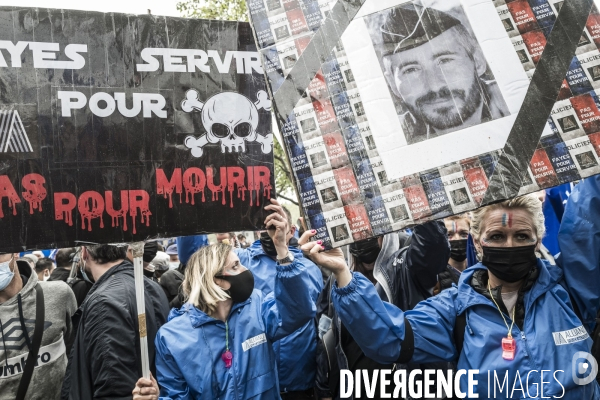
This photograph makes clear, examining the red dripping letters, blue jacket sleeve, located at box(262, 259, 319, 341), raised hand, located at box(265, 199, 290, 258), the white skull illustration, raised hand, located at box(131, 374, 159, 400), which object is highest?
the white skull illustration

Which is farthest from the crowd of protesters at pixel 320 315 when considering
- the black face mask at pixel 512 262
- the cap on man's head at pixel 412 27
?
the cap on man's head at pixel 412 27

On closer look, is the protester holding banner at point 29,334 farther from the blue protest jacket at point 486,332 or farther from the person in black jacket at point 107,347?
the blue protest jacket at point 486,332

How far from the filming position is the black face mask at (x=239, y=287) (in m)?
3.43

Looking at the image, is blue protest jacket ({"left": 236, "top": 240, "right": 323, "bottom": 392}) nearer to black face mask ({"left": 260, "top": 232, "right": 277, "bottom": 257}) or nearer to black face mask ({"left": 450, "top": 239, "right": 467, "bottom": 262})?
black face mask ({"left": 260, "top": 232, "right": 277, "bottom": 257})

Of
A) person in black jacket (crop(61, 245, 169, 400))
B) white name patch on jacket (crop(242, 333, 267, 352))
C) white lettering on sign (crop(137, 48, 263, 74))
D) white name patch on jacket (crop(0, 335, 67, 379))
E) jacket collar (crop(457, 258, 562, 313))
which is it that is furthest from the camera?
white name patch on jacket (crop(0, 335, 67, 379))

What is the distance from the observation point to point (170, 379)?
3143 mm

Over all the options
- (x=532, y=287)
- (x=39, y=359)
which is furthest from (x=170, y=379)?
(x=532, y=287)

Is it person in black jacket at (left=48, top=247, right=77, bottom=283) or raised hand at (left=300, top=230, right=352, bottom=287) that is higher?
person in black jacket at (left=48, top=247, right=77, bottom=283)

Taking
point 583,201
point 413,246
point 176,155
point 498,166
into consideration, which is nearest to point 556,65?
point 498,166

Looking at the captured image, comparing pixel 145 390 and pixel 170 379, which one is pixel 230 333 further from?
pixel 145 390

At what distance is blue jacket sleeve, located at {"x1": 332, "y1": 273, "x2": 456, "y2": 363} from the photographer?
2498 mm

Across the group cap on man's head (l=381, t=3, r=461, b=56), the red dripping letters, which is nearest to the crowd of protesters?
the red dripping letters

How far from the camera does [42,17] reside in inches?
107

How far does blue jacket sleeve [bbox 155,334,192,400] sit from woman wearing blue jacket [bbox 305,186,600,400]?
3.58 feet
